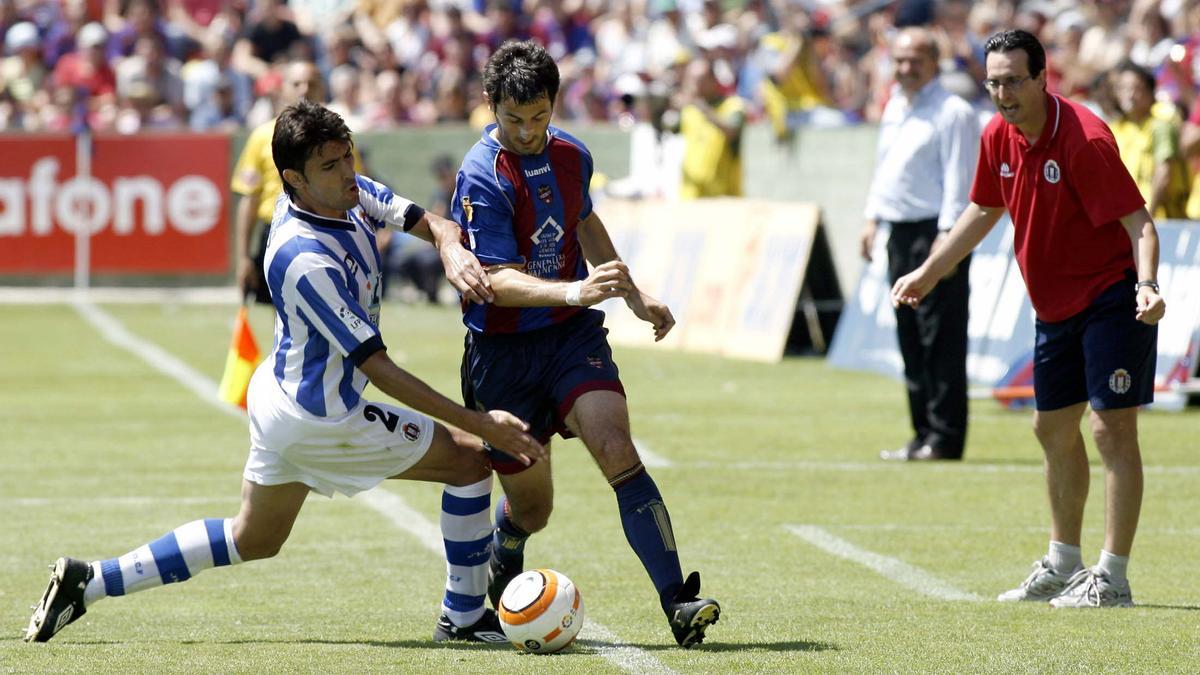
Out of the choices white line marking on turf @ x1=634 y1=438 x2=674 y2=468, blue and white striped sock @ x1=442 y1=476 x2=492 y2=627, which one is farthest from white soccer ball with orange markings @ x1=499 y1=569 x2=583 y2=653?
white line marking on turf @ x1=634 y1=438 x2=674 y2=468

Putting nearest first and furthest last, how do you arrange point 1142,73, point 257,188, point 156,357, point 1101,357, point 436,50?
point 1101,357, point 257,188, point 1142,73, point 156,357, point 436,50

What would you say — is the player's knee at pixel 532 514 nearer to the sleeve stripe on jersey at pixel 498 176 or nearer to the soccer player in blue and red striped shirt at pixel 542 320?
the soccer player in blue and red striped shirt at pixel 542 320

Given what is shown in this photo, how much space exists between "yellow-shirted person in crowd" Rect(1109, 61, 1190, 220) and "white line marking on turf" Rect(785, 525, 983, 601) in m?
5.94

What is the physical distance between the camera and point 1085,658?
6.14 m

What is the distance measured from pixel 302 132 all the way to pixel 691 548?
3.16 m

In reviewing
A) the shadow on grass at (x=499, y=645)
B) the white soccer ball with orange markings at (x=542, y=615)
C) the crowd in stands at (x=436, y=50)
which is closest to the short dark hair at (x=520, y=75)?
the white soccer ball with orange markings at (x=542, y=615)

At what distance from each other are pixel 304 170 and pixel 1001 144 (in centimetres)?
279

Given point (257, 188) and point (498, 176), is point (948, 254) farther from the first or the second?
point (257, 188)

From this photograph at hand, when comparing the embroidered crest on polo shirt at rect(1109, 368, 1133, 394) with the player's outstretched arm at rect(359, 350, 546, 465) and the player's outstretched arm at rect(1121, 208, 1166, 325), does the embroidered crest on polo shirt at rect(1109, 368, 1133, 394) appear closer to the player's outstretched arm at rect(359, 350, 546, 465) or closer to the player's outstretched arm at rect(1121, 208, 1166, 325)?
the player's outstretched arm at rect(1121, 208, 1166, 325)

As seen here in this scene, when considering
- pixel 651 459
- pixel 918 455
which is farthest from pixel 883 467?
pixel 651 459

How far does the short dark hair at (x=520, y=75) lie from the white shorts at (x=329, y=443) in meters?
1.11

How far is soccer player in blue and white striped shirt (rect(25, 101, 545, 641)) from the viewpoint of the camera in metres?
6.06

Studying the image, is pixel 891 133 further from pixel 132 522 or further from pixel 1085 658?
pixel 1085 658

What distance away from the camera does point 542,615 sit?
6.28m
